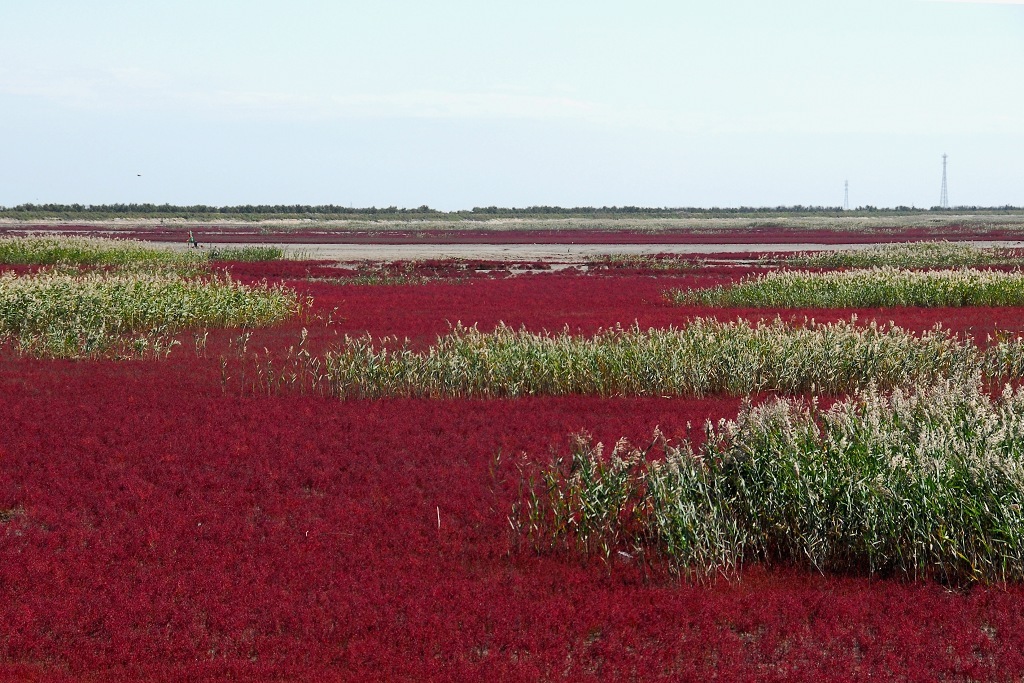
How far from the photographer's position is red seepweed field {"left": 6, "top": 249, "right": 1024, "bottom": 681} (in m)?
5.65

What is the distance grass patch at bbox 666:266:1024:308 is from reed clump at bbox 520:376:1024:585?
1841 centimetres

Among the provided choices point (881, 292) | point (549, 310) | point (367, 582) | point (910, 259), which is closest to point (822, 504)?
point (367, 582)

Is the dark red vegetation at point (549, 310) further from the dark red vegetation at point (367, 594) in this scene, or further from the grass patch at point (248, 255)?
the grass patch at point (248, 255)

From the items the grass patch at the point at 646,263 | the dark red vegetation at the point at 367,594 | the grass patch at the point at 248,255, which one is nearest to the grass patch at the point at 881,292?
the grass patch at the point at 646,263

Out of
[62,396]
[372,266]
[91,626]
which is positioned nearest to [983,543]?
[91,626]

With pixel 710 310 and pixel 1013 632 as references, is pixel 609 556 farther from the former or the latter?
pixel 710 310

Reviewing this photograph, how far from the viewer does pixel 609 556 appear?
24.0 feet

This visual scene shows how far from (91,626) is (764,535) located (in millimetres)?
4298

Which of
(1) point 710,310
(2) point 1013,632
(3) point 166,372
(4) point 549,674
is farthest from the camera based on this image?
(1) point 710,310

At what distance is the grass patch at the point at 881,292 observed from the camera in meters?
25.6

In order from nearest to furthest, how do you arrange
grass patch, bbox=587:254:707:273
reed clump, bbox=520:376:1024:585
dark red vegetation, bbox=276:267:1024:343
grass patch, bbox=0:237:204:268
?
reed clump, bbox=520:376:1024:585
dark red vegetation, bbox=276:267:1024:343
grass patch, bbox=0:237:204:268
grass patch, bbox=587:254:707:273

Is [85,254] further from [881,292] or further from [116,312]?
[881,292]

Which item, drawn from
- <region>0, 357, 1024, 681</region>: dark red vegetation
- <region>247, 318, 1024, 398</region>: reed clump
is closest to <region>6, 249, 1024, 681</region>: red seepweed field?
<region>0, 357, 1024, 681</region>: dark red vegetation

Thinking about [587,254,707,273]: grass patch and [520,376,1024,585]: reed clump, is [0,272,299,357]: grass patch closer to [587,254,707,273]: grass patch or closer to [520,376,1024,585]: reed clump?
[520,376,1024,585]: reed clump
